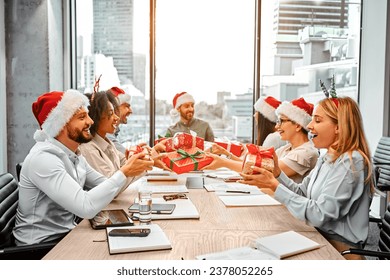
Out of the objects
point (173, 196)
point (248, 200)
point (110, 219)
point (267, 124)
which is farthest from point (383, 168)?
point (110, 219)

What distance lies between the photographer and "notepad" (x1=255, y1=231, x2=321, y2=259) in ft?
3.73

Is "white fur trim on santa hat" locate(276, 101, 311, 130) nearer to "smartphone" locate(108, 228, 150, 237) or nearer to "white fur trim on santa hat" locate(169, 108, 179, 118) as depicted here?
"smartphone" locate(108, 228, 150, 237)

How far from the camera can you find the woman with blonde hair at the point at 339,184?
1.45 metres

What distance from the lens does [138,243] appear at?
119cm

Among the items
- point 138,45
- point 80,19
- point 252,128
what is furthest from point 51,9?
point 252,128

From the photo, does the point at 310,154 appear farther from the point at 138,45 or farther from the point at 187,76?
the point at 138,45

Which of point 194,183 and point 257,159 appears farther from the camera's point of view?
point 194,183

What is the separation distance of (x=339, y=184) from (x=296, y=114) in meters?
0.87

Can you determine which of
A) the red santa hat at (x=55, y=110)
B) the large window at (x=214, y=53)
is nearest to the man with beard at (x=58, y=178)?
the red santa hat at (x=55, y=110)

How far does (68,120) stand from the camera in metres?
1.64

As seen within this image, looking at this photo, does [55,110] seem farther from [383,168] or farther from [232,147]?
[383,168]

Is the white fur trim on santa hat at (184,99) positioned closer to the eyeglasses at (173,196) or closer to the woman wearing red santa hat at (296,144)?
the woman wearing red santa hat at (296,144)

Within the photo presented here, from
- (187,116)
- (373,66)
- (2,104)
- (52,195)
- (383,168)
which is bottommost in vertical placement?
(383,168)

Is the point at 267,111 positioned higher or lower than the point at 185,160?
higher
